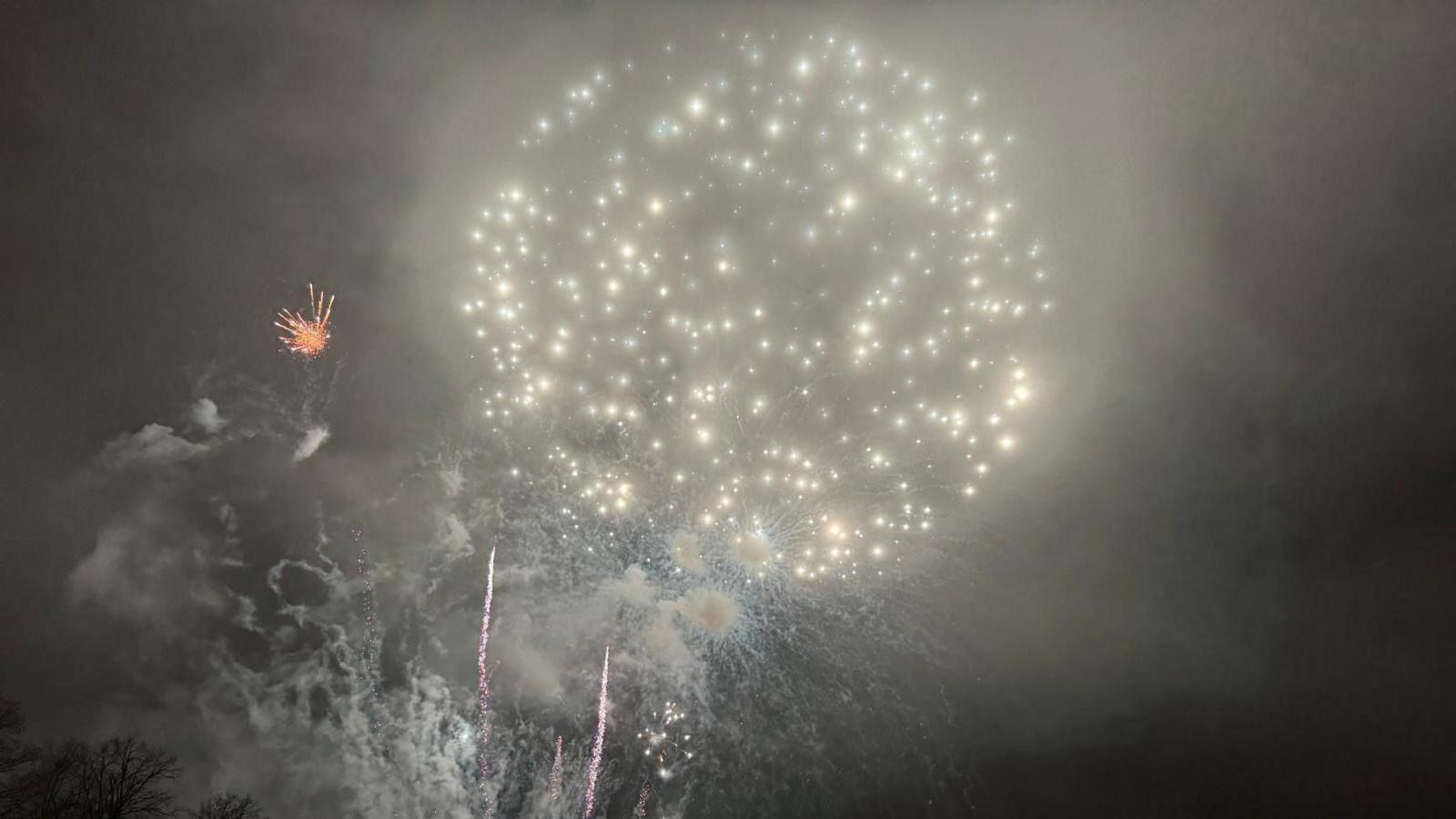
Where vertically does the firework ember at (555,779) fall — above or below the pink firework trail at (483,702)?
below

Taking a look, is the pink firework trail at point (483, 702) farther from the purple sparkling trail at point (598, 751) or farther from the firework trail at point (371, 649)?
the purple sparkling trail at point (598, 751)

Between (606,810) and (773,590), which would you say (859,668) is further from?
(606,810)

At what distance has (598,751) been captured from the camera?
54.8 m

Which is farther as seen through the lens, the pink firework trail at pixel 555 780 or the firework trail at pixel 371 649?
the pink firework trail at pixel 555 780

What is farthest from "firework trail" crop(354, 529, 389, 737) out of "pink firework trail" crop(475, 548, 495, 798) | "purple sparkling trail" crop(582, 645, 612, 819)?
"purple sparkling trail" crop(582, 645, 612, 819)

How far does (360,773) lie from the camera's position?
47312 mm

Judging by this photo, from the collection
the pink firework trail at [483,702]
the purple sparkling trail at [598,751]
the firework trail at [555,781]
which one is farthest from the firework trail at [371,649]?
Answer: the purple sparkling trail at [598,751]

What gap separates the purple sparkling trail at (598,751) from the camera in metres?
46.6

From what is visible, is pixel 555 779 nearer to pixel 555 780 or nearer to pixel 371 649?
pixel 555 780

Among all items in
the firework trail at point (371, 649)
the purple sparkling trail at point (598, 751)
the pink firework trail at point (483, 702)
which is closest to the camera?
the purple sparkling trail at point (598, 751)

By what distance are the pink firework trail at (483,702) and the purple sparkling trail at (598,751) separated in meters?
9.80

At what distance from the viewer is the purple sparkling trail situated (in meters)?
46.6

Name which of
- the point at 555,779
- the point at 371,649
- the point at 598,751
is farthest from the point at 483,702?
the point at 598,751

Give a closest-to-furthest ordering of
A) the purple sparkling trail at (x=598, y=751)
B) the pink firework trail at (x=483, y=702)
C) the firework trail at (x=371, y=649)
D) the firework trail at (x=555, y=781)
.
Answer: the purple sparkling trail at (x=598, y=751), the firework trail at (x=371, y=649), the pink firework trail at (x=483, y=702), the firework trail at (x=555, y=781)
